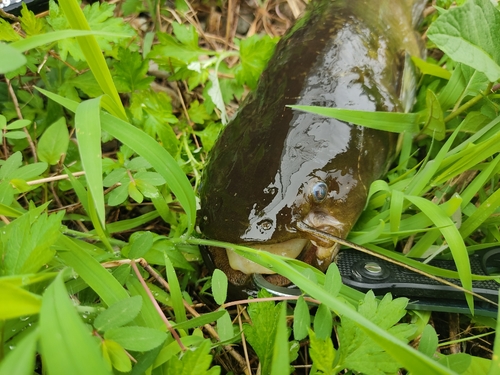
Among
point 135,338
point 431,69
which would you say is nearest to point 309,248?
point 135,338

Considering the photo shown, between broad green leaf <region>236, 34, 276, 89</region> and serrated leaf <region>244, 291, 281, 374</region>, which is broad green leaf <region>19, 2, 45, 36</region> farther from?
serrated leaf <region>244, 291, 281, 374</region>

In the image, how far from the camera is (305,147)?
147cm

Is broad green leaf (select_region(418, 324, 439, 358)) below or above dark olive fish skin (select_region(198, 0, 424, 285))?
below

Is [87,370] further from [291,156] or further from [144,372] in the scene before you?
[291,156]

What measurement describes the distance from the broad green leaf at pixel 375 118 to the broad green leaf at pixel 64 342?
38.6 inches

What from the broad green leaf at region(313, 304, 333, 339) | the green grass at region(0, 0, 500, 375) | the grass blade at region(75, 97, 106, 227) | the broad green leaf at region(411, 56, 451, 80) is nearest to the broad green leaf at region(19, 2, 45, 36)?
the green grass at region(0, 0, 500, 375)

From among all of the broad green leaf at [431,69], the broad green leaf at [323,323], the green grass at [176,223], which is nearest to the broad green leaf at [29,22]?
the green grass at [176,223]

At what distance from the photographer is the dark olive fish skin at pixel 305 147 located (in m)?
1.37

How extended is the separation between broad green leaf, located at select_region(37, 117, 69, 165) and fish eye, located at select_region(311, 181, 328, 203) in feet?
3.27

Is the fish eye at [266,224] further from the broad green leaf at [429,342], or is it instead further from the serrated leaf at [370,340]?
the broad green leaf at [429,342]

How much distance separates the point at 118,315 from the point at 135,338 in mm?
71

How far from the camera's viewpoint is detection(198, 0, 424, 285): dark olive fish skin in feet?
4.48

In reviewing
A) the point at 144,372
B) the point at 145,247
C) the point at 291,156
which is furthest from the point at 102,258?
the point at 291,156

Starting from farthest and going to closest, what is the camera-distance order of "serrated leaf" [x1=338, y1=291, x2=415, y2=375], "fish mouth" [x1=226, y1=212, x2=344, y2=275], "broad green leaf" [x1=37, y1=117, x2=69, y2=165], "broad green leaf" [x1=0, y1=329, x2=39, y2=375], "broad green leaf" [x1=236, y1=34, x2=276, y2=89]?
"broad green leaf" [x1=236, y1=34, x2=276, y2=89]
"broad green leaf" [x1=37, y1=117, x2=69, y2=165]
"fish mouth" [x1=226, y1=212, x2=344, y2=275]
"serrated leaf" [x1=338, y1=291, x2=415, y2=375]
"broad green leaf" [x1=0, y1=329, x2=39, y2=375]
